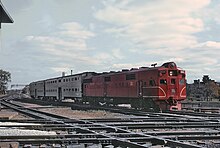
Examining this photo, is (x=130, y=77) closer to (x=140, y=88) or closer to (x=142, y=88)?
(x=140, y=88)

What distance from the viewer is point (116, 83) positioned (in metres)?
35.2

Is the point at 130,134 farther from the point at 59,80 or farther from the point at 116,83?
the point at 59,80

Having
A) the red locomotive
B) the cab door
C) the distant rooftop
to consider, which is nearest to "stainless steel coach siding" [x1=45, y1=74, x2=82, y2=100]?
the red locomotive

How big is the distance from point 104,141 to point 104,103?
31.5 metres

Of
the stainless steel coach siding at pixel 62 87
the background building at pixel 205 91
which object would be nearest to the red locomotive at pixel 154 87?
the stainless steel coach siding at pixel 62 87

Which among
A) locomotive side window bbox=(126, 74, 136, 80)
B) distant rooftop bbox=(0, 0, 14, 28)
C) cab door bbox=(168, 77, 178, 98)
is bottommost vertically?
cab door bbox=(168, 77, 178, 98)

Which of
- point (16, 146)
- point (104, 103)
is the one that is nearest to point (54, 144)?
point (16, 146)

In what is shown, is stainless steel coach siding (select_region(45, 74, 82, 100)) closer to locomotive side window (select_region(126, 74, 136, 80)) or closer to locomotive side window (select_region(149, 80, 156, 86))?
locomotive side window (select_region(126, 74, 136, 80))

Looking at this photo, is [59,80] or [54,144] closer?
[54,144]

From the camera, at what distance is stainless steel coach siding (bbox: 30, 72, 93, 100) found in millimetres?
48312

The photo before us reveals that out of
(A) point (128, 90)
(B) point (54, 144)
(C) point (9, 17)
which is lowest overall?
(B) point (54, 144)

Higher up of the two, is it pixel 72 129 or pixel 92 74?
pixel 92 74

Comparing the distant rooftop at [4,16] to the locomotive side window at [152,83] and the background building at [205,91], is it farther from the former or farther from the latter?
the background building at [205,91]

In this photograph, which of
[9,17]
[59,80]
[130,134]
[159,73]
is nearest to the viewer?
[130,134]
